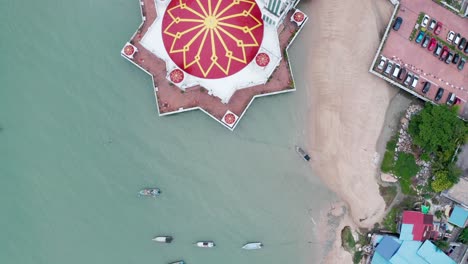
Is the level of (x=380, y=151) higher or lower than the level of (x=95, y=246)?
higher

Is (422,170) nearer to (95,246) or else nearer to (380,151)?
(380,151)

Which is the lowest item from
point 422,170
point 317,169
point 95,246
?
Result: point 95,246

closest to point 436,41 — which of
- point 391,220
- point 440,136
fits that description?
point 440,136

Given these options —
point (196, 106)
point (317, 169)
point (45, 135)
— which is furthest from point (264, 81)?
point (45, 135)

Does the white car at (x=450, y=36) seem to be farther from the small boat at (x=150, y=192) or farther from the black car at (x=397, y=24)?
the small boat at (x=150, y=192)

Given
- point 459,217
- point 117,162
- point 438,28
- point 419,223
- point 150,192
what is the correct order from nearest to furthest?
point 150,192
point 419,223
point 117,162
point 459,217
point 438,28

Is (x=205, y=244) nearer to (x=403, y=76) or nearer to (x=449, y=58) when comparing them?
(x=403, y=76)
